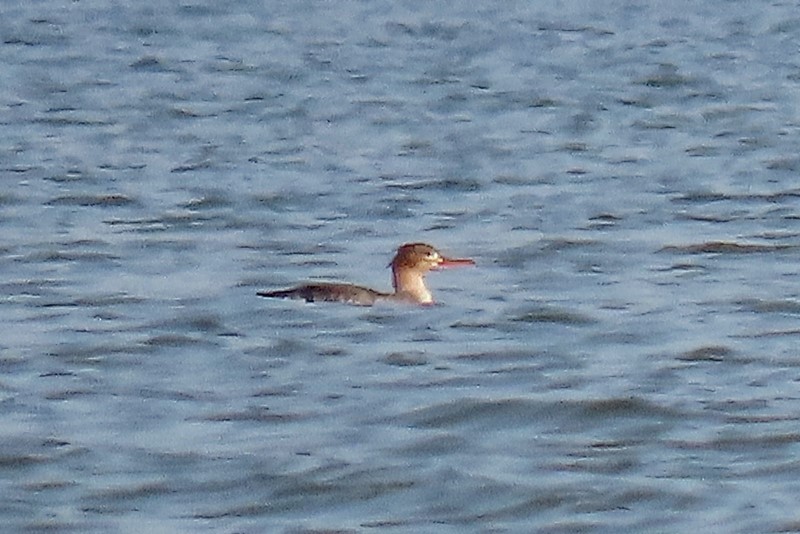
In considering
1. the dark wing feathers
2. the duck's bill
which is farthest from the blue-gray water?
the duck's bill

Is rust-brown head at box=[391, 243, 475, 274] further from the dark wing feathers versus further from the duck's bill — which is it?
the dark wing feathers

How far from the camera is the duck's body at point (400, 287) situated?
11.3 metres

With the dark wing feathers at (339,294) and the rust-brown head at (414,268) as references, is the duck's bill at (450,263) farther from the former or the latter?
the dark wing feathers at (339,294)

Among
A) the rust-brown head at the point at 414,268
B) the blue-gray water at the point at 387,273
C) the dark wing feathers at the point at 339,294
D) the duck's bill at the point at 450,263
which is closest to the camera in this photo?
the blue-gray water at the point at 387,273

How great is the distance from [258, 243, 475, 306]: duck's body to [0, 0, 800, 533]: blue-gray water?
0.07 meters

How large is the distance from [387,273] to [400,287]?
778 mm

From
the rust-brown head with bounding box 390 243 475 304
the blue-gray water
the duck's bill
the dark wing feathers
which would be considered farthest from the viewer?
the duck's bill

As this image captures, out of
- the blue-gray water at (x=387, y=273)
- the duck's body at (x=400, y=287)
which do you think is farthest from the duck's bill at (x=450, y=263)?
the blue-gray water at (x=387, y=273)

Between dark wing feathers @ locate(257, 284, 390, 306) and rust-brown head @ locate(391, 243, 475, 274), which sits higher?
rust-brown head @ locate(391, 243, 475, 274)

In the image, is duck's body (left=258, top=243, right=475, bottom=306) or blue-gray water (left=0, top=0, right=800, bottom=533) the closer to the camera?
blue-gray water (left=0, top=0, right=800, bottom=533)

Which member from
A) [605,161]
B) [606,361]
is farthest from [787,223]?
[606,361]

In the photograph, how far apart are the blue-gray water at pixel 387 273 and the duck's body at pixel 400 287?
7 centimetres

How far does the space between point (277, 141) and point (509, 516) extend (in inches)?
323

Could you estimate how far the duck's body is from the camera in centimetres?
1134
